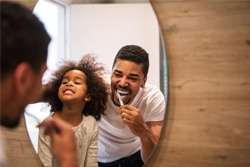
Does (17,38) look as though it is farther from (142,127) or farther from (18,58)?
(142,127)

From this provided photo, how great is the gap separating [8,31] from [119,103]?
365mm

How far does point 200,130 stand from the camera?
67 cm

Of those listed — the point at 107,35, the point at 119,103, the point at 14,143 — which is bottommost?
the point at 14,143

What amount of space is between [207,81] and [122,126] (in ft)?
0.71

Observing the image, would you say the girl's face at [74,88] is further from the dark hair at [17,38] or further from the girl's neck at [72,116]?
the dark hair at [17,38]

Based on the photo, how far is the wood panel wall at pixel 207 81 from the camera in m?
0.66

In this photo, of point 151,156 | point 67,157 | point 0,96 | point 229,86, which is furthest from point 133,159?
point 0,96

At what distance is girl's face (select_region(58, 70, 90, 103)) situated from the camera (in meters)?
0.76

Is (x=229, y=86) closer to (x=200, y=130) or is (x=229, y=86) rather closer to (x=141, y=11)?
(x=200, y=130)

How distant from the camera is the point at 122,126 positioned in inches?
29.7

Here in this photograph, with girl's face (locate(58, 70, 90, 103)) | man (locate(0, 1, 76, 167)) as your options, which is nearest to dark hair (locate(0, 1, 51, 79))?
man (locate(0, 1, 76, 167))

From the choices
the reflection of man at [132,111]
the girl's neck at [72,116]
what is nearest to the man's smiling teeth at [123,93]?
the reflection of man at [132,111]

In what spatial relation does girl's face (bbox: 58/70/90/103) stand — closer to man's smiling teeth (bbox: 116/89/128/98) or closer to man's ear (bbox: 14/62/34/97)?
man's smiling teeth (bbox: 116/89/128/98)

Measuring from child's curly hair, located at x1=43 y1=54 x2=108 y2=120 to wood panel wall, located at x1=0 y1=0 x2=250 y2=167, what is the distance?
0.55 feet
